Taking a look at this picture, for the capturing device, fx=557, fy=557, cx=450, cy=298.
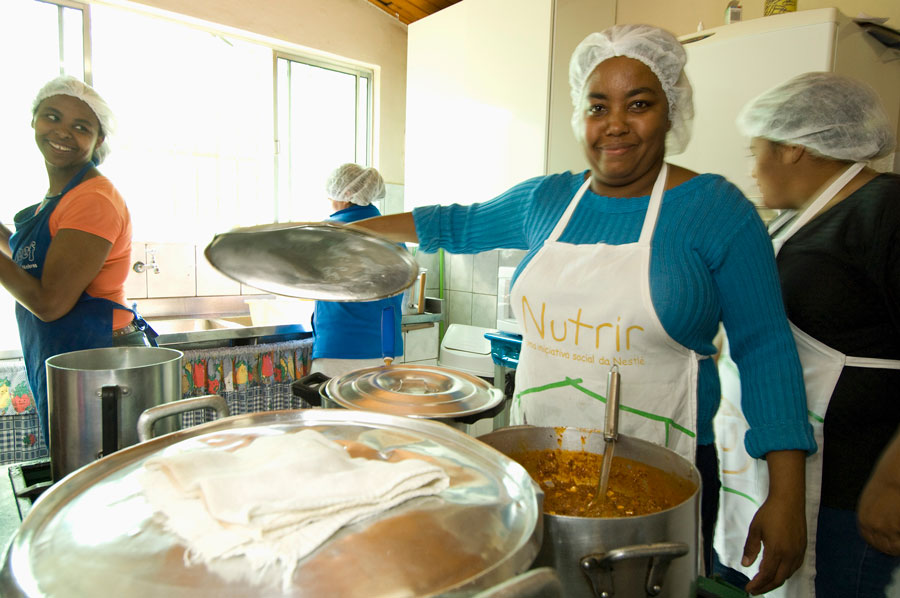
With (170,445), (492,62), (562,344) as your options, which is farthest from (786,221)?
(492,62)

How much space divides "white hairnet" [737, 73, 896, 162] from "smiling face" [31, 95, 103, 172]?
164 cm

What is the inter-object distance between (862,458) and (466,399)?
716 millimetres

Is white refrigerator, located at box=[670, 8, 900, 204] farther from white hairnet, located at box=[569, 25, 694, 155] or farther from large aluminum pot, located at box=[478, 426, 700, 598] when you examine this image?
large aluminum pot, located at box=[478, 426, 700, 598]

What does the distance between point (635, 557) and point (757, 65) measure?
176 centimetres

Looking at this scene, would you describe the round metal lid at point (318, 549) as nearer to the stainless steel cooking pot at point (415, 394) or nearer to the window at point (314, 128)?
the stainless steel cooking pot at point (415, 394)

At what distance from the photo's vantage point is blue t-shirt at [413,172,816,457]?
772 millimetres

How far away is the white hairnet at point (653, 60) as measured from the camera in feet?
2.92

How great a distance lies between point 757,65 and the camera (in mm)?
1714

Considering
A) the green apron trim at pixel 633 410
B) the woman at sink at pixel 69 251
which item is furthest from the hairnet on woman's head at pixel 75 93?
the green apron trim at pixel 633 410

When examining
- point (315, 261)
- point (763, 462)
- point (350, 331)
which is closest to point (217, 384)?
point (350, 331)

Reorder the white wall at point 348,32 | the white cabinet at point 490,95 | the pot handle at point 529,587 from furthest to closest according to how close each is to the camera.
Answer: the white wall at point 348,32
the white cabinet at point 490,95
the pot handle at point 529,587

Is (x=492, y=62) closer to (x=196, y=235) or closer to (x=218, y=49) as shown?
(x=218, y=49)

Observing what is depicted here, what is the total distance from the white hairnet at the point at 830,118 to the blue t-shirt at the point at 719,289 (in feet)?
1.52

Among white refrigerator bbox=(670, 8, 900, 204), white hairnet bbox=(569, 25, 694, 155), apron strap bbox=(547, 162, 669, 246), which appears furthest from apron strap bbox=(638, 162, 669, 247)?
white refrigerator bbox=(670, 8, 900, 204)
